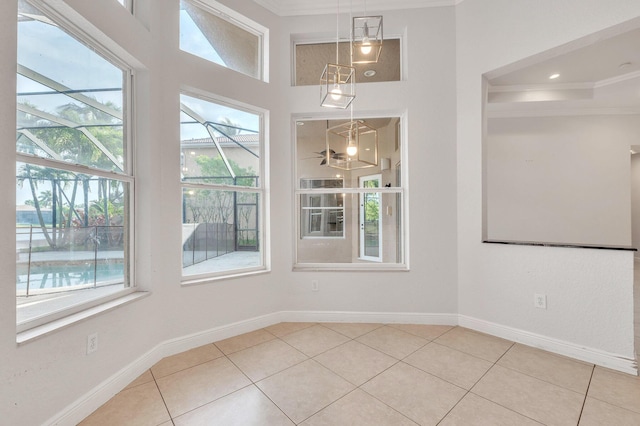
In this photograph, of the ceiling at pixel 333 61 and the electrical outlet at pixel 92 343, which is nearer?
the electrical outlet at pixel 92 343

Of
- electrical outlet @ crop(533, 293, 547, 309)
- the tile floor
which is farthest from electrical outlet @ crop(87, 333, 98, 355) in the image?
electrical outlet @ crop(533, 293, 547, 309)

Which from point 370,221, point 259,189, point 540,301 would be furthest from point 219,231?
point 540,301

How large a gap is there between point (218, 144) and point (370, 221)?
192cm

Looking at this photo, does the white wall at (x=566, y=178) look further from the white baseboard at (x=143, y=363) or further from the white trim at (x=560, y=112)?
the white baseboard at (x=143, y=363)

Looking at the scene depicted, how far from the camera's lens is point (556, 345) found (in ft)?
7.41

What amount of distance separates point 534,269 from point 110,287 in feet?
11.9

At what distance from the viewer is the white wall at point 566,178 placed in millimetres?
4109

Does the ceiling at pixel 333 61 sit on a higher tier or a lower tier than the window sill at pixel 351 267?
higher

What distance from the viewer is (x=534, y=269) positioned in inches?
94.3

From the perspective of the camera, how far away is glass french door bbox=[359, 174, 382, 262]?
3.07 metres

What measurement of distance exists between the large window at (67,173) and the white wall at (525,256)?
3.23 metres

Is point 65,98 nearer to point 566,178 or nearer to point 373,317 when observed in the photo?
point 373,317

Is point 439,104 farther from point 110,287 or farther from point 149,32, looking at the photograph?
point 110,287

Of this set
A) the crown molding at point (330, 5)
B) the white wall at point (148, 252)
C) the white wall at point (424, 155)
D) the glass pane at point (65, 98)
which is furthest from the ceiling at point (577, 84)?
the glass pane at point (65, 98)
